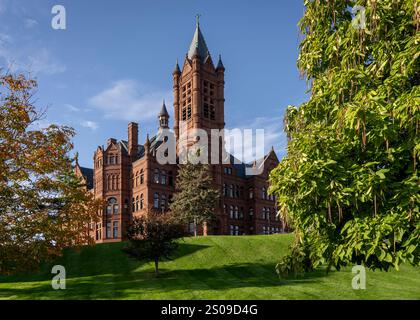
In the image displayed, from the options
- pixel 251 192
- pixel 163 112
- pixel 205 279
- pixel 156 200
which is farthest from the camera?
pixel 163 112

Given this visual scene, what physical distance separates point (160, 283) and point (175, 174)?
124 ft

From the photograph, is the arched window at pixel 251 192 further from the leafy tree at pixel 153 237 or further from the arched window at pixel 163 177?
the leafy tree at pixel 153 237

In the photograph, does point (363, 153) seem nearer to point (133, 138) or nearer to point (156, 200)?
point (156, 200)

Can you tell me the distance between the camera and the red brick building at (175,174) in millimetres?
64188

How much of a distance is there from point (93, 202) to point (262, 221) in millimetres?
58265

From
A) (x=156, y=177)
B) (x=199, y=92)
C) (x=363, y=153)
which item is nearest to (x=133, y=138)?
(x=156, y=177)

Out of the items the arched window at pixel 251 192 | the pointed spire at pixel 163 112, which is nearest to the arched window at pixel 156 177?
the pointed spire at pixel 163 112

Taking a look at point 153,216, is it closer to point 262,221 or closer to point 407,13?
point 407,13

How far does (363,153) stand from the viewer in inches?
395

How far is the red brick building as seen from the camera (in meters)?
64.2

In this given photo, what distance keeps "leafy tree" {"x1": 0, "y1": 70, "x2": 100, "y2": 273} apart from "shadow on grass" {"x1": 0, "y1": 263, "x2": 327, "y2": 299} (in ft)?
24.6

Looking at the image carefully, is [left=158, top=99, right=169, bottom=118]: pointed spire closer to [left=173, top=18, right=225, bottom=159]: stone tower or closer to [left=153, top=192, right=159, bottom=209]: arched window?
[left=173, top=18, right=225, bottom=159]: stone tower

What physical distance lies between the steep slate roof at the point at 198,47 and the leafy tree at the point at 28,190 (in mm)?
55353

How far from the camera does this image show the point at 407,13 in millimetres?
10367
